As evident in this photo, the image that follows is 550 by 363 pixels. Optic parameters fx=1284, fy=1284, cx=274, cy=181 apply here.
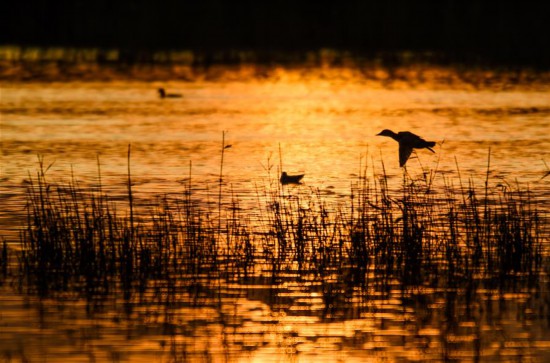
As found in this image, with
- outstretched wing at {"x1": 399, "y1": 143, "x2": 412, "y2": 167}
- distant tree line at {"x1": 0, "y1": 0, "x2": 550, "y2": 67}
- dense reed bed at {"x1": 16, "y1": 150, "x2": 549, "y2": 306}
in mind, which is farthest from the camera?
distant tree line at {"x1": 0, "y1": 0, "x2": 550, "y2": 67}

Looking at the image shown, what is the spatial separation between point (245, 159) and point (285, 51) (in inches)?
1036

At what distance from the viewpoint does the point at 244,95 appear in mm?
35719

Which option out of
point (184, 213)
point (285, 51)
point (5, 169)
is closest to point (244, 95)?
point (285, 51)

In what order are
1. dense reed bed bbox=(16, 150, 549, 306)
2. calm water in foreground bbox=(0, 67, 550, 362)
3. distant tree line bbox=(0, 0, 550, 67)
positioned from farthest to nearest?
1. distant tree line bbox=(0, 0, 550, 67)
2. dense reed bed bbox=(16, 150, 549, 306)
3. calm water in foreground bbox=(0, 67, 550, 362)

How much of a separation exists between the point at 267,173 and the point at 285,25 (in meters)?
28.8

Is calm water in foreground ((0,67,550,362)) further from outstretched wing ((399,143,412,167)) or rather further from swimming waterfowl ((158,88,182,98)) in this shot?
outstretched wing ((399,143,412,167))

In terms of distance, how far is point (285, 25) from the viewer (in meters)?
47.4

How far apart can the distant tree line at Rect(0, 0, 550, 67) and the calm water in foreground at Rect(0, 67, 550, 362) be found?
628cm

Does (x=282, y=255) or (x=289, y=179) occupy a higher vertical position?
(x=289, y=179)

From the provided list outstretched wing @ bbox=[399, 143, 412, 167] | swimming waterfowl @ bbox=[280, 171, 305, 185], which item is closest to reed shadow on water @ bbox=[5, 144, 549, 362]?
outstretched wing @ bbox=[399, 143, 412, 167]

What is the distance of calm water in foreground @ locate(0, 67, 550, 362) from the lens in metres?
8.91

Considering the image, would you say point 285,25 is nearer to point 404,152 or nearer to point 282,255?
point 404,152

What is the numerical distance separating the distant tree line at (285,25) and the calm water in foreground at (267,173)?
6.28 metres

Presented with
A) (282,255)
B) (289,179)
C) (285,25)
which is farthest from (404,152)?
(285,25)
